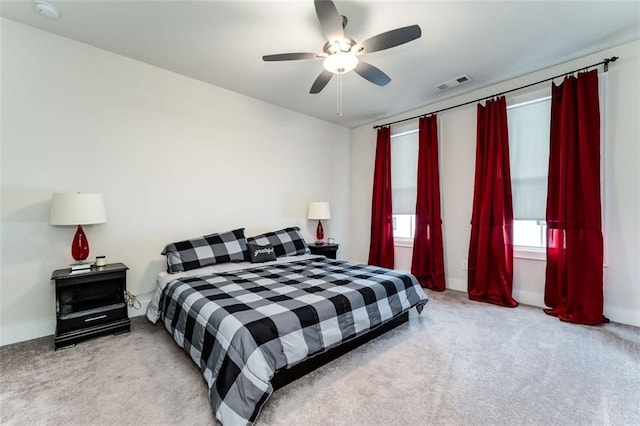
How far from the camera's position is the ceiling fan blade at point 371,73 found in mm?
2345

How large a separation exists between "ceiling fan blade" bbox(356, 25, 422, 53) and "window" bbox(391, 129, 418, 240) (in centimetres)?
250

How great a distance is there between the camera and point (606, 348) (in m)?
2.25

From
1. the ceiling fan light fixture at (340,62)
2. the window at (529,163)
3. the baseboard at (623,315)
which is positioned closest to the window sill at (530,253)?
the window at (529,163)

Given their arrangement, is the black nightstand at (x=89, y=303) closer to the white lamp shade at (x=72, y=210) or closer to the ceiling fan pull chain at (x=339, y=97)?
the white lamp shade at (x=72, y=210)

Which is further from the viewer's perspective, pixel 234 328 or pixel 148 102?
pixel 148 102

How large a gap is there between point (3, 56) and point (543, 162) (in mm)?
5365

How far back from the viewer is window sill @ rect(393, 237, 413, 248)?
176 inches

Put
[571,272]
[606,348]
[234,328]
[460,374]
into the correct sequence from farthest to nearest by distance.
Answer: [571,272]
[606,348]
[460,374]
[234,328]

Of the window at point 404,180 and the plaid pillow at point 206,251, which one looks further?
the window at point 404,180

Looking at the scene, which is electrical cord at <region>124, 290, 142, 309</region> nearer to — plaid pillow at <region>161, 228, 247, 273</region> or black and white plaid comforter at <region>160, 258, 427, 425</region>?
plaid pillow at <region>161, 228, 247, 273</region>

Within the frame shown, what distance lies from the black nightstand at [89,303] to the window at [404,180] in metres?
3.79

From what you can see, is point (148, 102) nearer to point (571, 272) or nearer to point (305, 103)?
point (305, 103)

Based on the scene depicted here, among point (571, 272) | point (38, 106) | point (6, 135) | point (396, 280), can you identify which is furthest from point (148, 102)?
point (571, 272)

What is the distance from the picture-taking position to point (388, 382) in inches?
72.9
